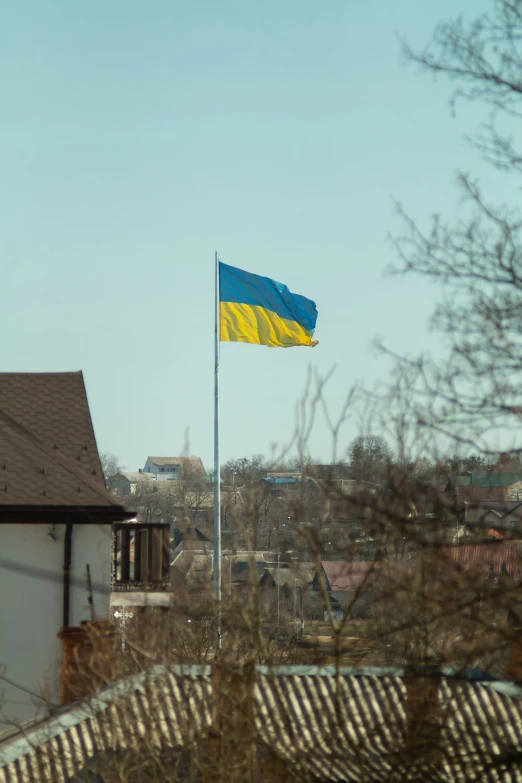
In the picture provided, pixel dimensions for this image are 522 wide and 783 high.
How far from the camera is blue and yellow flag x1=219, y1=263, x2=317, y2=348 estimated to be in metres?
18.3

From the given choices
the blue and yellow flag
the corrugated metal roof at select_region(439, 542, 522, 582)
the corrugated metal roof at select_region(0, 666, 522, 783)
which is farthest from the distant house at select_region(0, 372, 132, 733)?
the corrugated metal roof at select_region(439, 542, 522, 582)

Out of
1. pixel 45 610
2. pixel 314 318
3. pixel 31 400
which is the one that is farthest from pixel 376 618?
pixel 314 318

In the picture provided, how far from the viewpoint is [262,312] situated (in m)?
18.7

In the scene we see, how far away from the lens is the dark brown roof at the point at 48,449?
12.6 meters

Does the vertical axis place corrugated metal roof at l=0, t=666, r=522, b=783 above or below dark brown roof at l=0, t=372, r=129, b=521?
below

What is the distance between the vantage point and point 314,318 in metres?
18.7

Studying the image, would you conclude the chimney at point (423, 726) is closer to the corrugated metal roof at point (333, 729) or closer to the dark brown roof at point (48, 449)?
the corrugated metal roof at point (333, 729)

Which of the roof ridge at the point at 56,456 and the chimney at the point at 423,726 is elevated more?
the roof ridge at the point at 56,456

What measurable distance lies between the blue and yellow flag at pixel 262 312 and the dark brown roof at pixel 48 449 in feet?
13.3

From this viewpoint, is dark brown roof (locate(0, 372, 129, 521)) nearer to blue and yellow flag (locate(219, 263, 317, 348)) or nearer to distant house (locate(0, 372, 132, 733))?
distant house (locate(0, 372, 132, 733))

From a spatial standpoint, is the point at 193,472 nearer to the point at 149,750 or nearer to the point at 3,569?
the point at 149,750

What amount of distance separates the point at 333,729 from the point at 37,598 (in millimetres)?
7768

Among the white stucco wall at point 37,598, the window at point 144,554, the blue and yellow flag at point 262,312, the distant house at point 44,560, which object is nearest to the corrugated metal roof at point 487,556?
the distant house at point 44,560

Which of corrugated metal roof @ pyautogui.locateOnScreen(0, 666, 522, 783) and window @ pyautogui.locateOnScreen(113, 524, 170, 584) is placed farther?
window @ pyautogui.locateOnScreen(113, 524, 170, 584)
